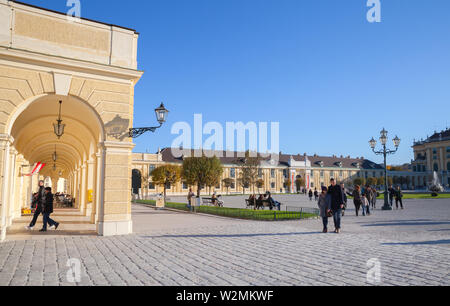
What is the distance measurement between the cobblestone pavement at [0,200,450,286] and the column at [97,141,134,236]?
0.67m

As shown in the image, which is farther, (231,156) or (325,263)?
(231,156)

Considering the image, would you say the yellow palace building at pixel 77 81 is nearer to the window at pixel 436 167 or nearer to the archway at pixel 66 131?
the archway at pixel 66 131

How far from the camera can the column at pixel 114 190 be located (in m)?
9.95

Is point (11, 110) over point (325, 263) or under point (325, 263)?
over

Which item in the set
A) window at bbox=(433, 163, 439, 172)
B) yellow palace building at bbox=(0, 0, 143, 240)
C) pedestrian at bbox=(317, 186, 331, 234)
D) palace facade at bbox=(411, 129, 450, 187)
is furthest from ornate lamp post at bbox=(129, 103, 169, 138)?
window at bbox=(433, 163, 439, 172)

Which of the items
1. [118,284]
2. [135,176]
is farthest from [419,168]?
[118,284]

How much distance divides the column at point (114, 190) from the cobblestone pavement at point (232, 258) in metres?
0.67

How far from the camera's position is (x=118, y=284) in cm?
471

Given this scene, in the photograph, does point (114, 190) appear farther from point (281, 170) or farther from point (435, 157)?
point (435, 157)

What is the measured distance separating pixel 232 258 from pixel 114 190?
526cm

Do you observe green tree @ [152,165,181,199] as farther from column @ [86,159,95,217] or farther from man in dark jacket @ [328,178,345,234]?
man in dark jacket @ [328,178,345,234]

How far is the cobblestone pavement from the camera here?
4980mm
